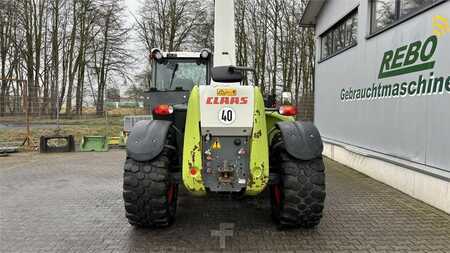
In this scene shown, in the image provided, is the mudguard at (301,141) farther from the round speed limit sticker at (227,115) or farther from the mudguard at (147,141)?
the mudguard at (147,141)

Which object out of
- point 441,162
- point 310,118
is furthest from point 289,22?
point 441,162

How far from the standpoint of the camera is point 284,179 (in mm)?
4324

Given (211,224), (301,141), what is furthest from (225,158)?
(211,224)

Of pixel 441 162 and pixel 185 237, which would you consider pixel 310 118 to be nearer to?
pixel 441 162

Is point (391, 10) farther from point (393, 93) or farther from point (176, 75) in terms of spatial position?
point (176, 75)

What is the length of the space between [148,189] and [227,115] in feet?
3.82

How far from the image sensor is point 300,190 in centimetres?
425

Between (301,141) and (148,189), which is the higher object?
(301,141)

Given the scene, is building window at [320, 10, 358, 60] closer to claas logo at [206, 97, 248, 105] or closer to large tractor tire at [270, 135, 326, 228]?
large tractor tire at [270, 135, 326, 228]

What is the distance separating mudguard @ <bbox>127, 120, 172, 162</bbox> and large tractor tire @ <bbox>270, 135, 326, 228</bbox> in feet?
4.47

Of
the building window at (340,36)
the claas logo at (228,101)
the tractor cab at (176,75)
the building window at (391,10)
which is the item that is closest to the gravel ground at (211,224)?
the claas logo at (228,101)

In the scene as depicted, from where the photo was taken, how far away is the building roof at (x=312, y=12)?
40.9ft

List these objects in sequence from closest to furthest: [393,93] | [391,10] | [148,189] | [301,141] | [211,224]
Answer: [148,189] → [301,141] → [211,224] → [393,93] → [391,10]

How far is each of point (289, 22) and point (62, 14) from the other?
15749 millimetres
